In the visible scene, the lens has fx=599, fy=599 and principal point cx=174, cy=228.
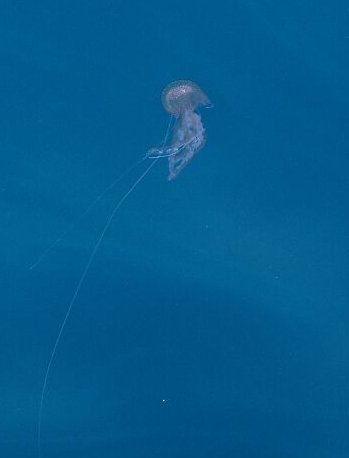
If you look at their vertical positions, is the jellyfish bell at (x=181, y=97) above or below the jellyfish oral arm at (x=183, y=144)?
above

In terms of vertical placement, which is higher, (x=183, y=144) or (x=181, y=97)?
(x=181, y=97)

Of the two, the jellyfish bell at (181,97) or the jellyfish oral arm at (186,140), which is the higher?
the jellyfish bell at (181,97)

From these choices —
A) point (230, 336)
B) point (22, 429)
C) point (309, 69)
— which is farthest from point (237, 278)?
point (22, 429)

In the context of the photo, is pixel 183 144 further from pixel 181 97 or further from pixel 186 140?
pixel 181 97

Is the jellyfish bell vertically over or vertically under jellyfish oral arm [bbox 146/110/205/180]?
over

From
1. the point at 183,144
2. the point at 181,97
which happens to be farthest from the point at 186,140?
the point at 181,97
